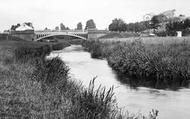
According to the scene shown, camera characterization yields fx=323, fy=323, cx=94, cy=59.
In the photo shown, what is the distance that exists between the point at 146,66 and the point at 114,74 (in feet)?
13.2

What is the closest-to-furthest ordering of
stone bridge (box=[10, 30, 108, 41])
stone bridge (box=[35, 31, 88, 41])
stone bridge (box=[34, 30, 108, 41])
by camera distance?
1. stone bridge (box=[35, 31, 88, 41])
2. stone bridge (box=[10, 30, 108, 41])
3. stone bridge (box=[34, 30, 108, 41])

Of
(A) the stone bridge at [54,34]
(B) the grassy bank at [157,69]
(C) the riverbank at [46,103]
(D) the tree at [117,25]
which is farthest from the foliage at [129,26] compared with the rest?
(C) the riverbank at [46,103]

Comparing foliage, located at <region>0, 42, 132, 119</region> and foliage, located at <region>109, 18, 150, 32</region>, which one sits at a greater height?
foliage, located at <region>0, 42, 132, 119</region>

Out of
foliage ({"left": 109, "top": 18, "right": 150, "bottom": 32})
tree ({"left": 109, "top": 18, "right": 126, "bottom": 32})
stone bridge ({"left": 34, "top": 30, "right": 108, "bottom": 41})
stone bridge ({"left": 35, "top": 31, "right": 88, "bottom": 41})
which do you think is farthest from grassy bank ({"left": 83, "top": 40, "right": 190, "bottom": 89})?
tree ({"left": 109, "top": 18, "right": 126, "bottom": 32})

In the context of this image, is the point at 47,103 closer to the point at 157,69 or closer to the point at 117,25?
the point at 157,69

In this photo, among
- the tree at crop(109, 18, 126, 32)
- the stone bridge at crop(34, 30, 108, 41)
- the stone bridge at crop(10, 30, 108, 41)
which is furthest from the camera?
the tree at crop(109, 18, 126, 32)

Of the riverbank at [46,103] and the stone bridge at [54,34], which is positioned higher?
the riverbank at [46,103]

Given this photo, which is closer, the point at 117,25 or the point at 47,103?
the point at 47,103

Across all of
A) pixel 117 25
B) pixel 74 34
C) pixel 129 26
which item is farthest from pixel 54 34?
pixel 117 25

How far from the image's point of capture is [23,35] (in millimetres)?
109250

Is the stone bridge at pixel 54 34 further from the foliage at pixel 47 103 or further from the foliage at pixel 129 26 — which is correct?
the foliage at pixel 47 103

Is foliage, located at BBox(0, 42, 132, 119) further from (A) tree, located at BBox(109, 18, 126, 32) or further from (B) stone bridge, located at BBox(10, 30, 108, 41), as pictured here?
(A) tree, located at BBox(109, 18, 126, 32)

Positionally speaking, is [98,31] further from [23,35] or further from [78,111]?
[78,111]

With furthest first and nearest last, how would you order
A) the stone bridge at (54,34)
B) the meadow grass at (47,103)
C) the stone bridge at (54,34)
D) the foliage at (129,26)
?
1. the foliage at (129,26)
2. the stone bridge at (54,34)
3. the stone bridge at (54,34)
4. the meadow grass at (47,103)
